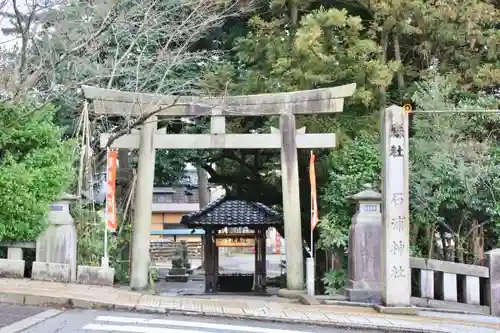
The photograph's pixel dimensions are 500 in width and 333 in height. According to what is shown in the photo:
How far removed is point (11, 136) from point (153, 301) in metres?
4.75

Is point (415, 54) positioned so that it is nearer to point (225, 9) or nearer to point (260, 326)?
point (225, 9)

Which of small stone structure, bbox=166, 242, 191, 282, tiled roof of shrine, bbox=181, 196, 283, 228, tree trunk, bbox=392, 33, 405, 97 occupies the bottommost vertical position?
small stone structure, bbox=166, 242, 191, 282

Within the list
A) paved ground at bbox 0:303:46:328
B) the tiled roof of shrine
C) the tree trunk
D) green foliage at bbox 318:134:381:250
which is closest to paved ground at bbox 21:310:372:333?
paved ground at bbox 0:303:46:328

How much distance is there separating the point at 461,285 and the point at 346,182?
341 centimetres

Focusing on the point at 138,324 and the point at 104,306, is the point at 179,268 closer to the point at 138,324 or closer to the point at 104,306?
the point at 104,306

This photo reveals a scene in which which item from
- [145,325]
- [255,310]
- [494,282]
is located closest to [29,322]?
[145,325]

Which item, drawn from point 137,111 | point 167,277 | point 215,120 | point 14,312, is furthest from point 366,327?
point 167,277

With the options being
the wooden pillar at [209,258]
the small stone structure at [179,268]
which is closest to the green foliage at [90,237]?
the wooden pillar at [209,258]

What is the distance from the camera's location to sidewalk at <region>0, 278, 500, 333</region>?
28.9ft

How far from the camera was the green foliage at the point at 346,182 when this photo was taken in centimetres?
→ 1312

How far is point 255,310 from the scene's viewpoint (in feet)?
31.8

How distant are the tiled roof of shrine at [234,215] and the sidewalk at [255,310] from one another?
359 inches

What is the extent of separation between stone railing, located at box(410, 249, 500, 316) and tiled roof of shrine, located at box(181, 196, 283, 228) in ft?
28.8

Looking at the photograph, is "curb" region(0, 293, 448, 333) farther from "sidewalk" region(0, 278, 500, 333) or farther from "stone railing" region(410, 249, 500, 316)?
"stone railing" region(410, 249, 500, 316)
